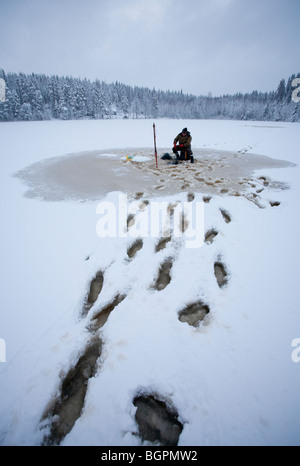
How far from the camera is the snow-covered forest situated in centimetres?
5381

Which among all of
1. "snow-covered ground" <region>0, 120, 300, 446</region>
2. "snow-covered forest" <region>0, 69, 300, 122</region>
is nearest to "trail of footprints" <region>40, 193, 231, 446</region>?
"snow-covered ground" <region>0, 120, 300, 446</region>

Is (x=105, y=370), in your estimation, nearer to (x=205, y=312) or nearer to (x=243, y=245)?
(x=205, y=312)

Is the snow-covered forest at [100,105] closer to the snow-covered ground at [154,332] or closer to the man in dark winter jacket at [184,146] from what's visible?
the man in dark winter jacket at [184,146]

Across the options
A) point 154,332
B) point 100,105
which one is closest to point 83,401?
point 154,332

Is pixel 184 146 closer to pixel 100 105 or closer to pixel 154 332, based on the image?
pixel 154 332

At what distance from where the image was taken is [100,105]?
62906mm

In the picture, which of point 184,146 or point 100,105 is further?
point 100,105

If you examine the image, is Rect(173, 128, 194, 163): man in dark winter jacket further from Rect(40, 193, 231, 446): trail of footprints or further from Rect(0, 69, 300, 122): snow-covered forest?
Rect(0, 69, 300, 122): snow-covered forest

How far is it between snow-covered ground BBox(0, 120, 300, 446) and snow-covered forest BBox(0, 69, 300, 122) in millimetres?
64900

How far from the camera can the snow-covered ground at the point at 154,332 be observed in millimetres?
1499

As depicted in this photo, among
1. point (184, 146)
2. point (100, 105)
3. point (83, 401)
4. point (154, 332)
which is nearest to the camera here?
point (83, 401)

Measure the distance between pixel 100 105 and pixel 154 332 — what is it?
74.9 metres

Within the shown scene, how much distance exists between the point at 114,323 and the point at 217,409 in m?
1.15
